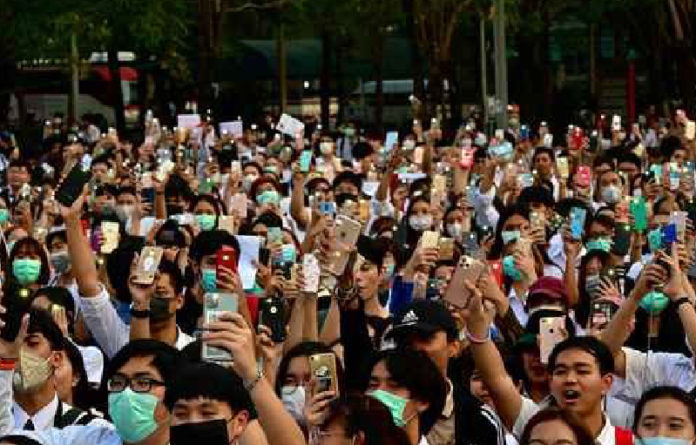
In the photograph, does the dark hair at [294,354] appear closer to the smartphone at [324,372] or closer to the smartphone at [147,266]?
the smartphone at [324,372]

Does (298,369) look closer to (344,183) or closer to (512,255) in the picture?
(512,255)

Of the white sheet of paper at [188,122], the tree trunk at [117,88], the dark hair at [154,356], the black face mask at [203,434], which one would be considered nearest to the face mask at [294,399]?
the dark hair at [154,356]

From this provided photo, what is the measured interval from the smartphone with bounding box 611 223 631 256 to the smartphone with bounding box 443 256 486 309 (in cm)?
386

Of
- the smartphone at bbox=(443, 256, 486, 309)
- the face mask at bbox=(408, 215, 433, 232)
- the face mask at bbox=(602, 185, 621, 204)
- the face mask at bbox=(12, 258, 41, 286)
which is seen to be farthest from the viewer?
the face mask at bbox=(602, 185, 621, 204)

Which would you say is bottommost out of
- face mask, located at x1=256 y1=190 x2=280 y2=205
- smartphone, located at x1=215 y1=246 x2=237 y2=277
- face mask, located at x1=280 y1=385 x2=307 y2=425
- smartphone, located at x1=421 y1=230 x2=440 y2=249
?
face mask, located at x1=280 y1=385 x2=307 y2=425

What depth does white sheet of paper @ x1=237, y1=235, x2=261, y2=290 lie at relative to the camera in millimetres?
10688

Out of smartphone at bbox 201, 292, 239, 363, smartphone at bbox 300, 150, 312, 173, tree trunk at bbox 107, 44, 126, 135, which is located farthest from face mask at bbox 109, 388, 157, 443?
tree trunk at bbox 107, 44, 126, 135

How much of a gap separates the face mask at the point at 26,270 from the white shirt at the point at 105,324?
7.56 feet

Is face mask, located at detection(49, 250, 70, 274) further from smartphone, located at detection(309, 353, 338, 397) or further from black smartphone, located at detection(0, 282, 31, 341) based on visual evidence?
smartphone, located at detection(309, 353, 338, 397)

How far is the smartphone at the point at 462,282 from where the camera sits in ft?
27.5

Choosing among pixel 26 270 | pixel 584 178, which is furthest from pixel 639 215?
pixel 584 178

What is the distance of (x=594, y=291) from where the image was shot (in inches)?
438

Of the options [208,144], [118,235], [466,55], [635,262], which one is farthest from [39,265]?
[466,55]

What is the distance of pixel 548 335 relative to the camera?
8523 mm
